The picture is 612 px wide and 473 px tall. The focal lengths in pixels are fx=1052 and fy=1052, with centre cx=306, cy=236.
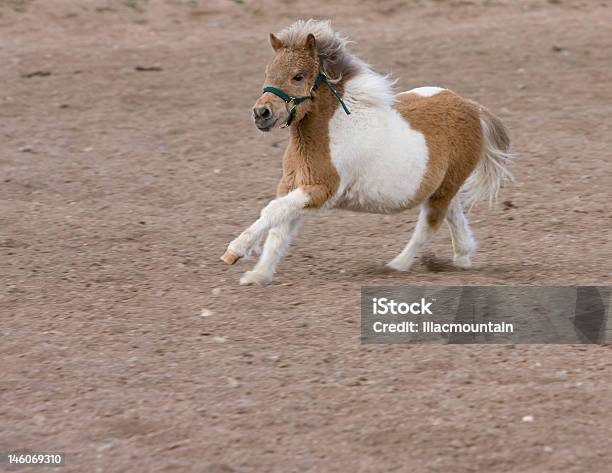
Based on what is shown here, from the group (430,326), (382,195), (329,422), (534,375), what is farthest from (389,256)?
(329,422)

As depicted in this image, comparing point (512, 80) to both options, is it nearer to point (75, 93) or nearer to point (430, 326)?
point (75, 93)

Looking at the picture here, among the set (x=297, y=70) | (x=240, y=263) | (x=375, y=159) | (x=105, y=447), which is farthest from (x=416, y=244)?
(x=105, y=447)

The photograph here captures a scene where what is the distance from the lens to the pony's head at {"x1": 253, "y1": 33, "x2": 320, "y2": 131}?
5324 mm

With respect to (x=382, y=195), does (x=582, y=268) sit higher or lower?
lower

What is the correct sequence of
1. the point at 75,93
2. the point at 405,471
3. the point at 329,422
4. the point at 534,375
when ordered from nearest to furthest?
the point at 405,471 → the point at 329,422 → the point at 534,375 → the point at 75,93

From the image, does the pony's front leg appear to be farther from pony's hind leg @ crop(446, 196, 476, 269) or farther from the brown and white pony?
pony's hind leg @ crop(446, 196, 476, 269)

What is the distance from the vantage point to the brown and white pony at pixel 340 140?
5.41 meters

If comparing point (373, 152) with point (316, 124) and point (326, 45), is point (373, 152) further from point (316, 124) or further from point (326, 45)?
point (326, 45)

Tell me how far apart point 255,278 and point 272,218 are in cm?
42

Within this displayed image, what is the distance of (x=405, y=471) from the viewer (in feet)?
12.2

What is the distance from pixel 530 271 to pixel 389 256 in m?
0.90

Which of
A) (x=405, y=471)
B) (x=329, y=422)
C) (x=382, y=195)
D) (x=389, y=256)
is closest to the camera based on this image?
(x=405, y=471)

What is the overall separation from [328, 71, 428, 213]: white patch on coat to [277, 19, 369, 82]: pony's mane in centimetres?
8

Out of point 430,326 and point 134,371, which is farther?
point 430,326
